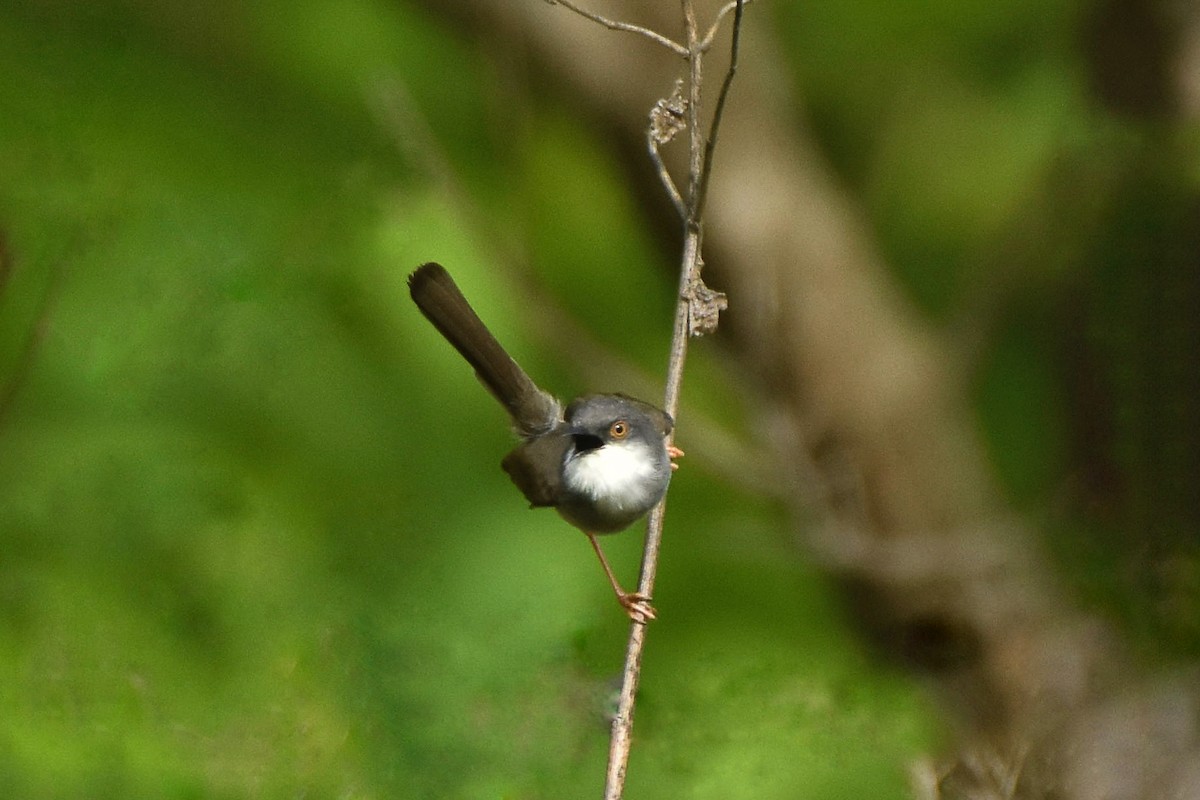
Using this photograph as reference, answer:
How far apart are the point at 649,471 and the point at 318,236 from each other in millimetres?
1586

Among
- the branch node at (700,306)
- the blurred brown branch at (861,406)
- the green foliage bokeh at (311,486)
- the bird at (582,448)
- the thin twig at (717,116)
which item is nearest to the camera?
the thin twig at (717,116)

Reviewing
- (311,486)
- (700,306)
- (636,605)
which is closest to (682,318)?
(700,306)

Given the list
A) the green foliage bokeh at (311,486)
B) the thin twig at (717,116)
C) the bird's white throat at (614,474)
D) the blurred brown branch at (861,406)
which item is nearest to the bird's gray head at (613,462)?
the bird's white throat at (614,474)

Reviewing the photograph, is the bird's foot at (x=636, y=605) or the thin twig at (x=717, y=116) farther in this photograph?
the bird's foot at (x=636, y=605)

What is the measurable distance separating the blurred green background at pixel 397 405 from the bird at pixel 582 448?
1.62 ft

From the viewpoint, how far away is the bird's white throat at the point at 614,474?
161 centimetres

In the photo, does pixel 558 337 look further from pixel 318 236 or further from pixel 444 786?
pixel 444 786

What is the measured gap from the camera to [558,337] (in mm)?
2605

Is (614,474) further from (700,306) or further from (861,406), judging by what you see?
(861,406)

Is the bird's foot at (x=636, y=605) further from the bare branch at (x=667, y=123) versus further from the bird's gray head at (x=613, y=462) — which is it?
the bare branch at (x=667, y=123)

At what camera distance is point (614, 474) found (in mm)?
1628

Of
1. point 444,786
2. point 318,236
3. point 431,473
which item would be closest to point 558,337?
point 431,473

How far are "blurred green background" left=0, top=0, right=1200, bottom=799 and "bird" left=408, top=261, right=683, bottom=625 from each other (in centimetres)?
50

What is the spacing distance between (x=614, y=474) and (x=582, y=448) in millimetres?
73
